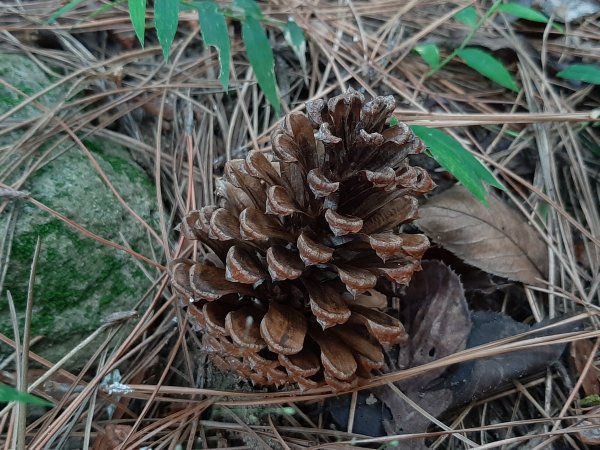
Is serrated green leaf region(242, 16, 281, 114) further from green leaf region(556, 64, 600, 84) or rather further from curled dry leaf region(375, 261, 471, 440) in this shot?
green leaf region(556, 64, 600, 84)

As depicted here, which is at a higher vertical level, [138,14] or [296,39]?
[138,14]

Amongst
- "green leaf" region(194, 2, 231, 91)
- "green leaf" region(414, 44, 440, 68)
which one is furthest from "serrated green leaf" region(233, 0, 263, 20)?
"green leaf" region(414, 44, 440, 68)

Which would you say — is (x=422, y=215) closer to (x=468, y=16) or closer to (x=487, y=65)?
(x=487, y=65)

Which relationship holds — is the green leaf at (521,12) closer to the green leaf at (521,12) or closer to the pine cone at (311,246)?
the green leaf at (521,12)

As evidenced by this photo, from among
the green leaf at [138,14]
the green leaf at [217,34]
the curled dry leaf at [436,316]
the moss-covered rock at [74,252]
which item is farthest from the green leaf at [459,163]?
the moss-covered rock at [74,252]

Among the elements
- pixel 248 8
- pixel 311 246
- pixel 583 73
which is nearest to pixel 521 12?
pixel 583 73

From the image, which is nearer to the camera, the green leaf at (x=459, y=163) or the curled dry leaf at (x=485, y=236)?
the green leaf at (x=459, y=163)

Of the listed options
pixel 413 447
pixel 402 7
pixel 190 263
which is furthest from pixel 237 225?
pixel 402 7
